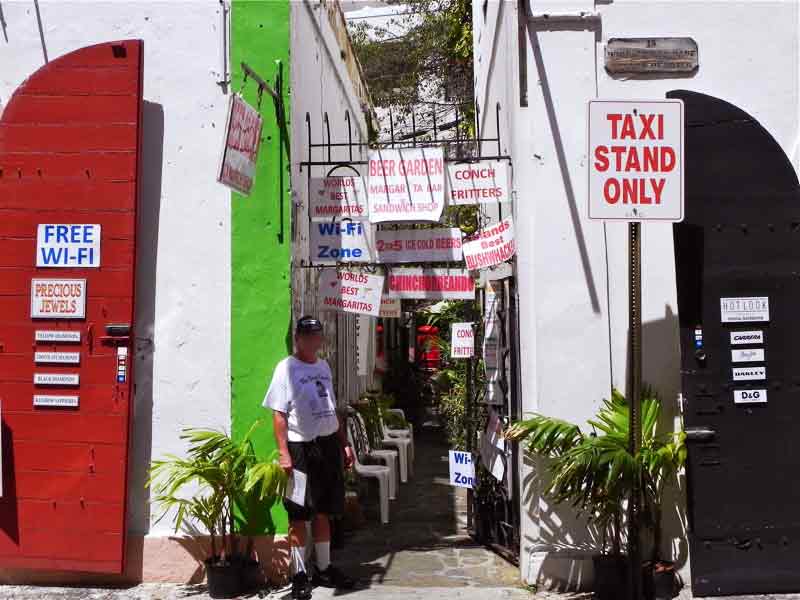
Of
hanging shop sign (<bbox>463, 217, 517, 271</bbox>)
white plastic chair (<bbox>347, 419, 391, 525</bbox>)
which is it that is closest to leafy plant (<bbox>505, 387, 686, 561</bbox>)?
hanging shop sign (<bbox>463, 217, 517, 271</bbox>)

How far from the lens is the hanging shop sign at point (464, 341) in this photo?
940 cm

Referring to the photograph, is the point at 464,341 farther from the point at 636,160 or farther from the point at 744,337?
the point at 636,160

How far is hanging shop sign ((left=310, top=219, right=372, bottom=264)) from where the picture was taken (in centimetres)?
770

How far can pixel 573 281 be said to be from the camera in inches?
276

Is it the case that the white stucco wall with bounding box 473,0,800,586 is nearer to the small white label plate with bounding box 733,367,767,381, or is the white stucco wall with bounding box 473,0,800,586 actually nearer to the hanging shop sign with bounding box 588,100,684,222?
the small white label plate with bounding box 733,367,767,381

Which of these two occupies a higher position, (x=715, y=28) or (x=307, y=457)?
(x=715, y=28)

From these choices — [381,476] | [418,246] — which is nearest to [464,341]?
[381,476]

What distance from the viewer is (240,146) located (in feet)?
21.8

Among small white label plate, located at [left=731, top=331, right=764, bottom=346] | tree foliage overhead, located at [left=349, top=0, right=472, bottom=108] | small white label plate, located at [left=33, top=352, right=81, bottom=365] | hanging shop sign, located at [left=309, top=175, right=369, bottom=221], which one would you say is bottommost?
small white label plate, located at [left=33, top=352, right=81, bottom=365]

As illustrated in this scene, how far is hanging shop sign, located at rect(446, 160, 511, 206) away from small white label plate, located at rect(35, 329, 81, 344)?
3.04 m

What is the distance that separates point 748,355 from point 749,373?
0.13 m

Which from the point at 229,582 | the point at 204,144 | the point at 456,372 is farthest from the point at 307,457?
the point at 456,372

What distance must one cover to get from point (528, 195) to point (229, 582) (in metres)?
3.55

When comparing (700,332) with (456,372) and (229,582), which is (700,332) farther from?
(456,372)
